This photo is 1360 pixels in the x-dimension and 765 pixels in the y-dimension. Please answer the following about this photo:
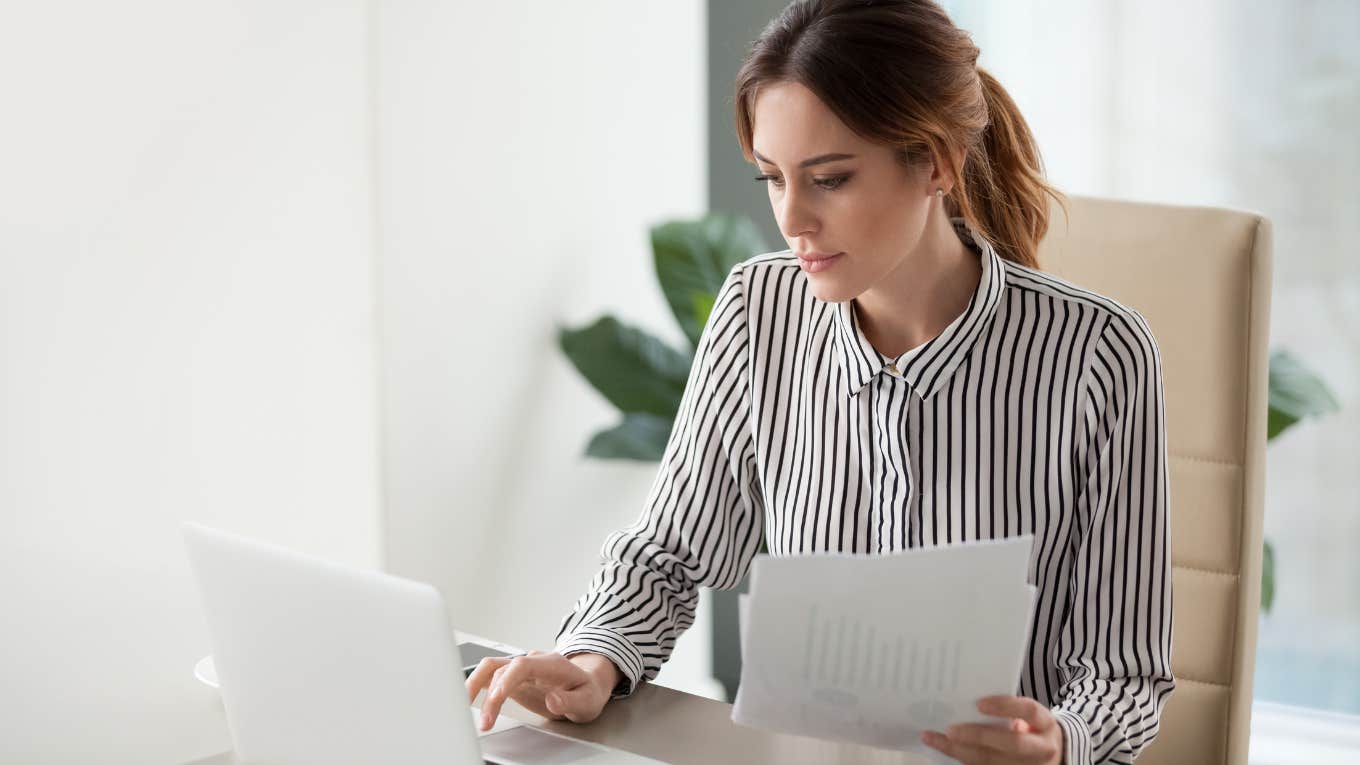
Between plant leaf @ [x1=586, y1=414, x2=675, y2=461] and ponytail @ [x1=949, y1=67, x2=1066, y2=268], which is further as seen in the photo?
plant leaf @ [x1=586, y1=414, x2=675, y2=461]

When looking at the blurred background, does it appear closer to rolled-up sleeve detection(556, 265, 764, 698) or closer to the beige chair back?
rolled-up sleeve detection(556, 265, 764, 698)

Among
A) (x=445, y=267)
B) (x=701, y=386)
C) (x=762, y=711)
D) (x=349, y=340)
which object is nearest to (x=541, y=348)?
(x=445, y=267)

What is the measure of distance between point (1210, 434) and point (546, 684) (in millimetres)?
814

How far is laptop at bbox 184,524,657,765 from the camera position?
805 millimetres

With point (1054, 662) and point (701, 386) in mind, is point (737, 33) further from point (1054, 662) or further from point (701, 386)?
point (1054, 662)

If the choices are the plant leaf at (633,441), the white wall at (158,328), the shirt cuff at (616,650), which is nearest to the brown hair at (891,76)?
the shirt cuff at (616,650)

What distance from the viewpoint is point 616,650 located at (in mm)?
1163

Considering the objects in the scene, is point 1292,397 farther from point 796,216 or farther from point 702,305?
point 796,216

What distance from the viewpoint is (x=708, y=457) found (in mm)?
1361

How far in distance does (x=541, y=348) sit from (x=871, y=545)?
4.88 feet

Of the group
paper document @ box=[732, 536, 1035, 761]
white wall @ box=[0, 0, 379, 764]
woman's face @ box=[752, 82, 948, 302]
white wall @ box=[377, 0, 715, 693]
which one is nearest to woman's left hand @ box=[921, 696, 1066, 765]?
paper document @ box=[732, 536, 1035, 761]

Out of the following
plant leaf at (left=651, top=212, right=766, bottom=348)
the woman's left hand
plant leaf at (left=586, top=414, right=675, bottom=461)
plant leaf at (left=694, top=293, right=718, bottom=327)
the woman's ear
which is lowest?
plant leaf at (left=586, top=414, right=675, bottom=461)

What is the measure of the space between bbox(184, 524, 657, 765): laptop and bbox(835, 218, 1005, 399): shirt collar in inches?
23.7

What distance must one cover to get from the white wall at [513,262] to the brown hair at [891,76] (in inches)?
48.7
